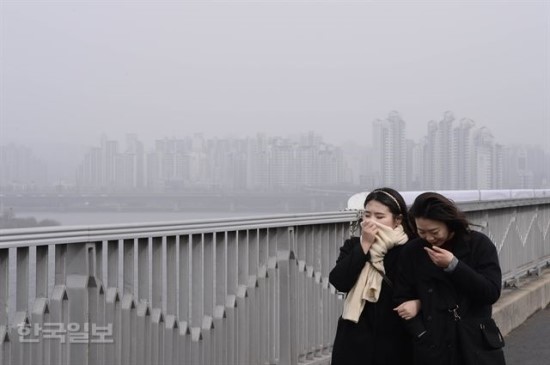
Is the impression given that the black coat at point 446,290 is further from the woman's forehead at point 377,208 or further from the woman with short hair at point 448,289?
the woman's forehead at point 377,208

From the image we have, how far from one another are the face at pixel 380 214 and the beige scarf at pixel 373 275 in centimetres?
4

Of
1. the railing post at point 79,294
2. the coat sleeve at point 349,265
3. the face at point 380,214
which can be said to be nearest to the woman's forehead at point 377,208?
the face at point 380,214

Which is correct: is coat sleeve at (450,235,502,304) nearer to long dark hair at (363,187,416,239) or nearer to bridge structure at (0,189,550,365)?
long dark hair at (363,187,416,239)

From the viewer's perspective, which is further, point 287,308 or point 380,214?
point 287,308

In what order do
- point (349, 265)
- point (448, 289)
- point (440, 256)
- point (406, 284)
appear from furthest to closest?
1. point (349, 265)
2. point (406, 284)
3. point (448, 289)
4. point (440, 256)

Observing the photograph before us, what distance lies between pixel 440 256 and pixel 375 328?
54cm

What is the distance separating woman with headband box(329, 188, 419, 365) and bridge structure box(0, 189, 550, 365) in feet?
2.05

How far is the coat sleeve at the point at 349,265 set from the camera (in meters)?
3.86

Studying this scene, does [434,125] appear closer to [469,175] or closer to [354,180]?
[469,175]

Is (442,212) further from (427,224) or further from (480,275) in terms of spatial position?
(480,275)

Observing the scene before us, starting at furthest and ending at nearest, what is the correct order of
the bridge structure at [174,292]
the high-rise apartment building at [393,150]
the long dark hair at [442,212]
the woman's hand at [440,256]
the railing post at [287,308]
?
the high-rise apartment building at [393,150] → the railing post at [287,308] → the bridge structure at [174,292] → the long dark hair at [442,212] → the woman's hand at [440,256]

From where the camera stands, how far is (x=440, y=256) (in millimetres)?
3566

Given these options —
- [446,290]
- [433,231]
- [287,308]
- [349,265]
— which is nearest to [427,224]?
[433,231]

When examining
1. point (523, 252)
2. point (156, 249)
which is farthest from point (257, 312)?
point (523, 252)
